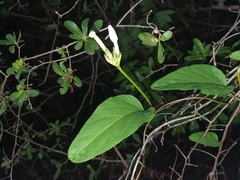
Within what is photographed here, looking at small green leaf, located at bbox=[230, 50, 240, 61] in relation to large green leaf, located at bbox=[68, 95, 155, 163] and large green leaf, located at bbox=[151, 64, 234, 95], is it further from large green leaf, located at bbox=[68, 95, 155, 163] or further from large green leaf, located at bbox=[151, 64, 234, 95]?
large green leaf, located at bbox=[68, 95, 155, 163]

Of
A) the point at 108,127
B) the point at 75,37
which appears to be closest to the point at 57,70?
the point at 75,37

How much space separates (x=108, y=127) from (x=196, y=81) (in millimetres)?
156

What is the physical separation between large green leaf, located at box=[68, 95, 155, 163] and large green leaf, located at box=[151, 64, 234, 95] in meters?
0.06

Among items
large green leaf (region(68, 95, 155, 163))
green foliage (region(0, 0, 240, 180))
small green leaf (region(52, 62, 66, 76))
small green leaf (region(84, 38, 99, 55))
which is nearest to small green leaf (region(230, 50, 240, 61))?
green foliage (region(0, 0, 240, 180))

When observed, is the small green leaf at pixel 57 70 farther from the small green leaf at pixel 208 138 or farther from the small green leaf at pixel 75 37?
the small green leaf at pixel 208 138

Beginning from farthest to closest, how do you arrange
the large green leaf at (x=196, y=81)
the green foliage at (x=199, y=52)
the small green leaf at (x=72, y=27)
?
the green foliage at (x=199, y=52) < the small green leaf at (x=72, y=27) < the large green leaf at (x=196, y=81)

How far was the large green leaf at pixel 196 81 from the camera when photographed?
579mm

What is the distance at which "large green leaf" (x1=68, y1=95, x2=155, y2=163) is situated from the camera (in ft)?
1.92

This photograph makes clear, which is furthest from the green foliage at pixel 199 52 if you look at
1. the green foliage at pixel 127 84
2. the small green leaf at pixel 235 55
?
the small green leaf at pixel 235 55

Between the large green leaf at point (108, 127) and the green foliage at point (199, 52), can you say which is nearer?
the large green leaf at point (108, 127)

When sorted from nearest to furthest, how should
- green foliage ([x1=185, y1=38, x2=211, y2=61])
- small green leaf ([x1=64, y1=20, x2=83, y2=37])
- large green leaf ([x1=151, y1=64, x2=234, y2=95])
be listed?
large green leaf ([x1=151, y1=64, x2=234, y2=95]), small green leaf ([x1=64, y1=20, x2=83, y2=37]), green foliage ([x1=185, y1=38, x2=211, y2=61])

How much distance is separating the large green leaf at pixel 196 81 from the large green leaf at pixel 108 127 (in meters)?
0.06

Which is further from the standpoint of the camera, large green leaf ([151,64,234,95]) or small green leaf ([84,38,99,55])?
small green leaf ([84,38,99,55])

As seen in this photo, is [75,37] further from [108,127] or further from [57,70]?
[108,127]
